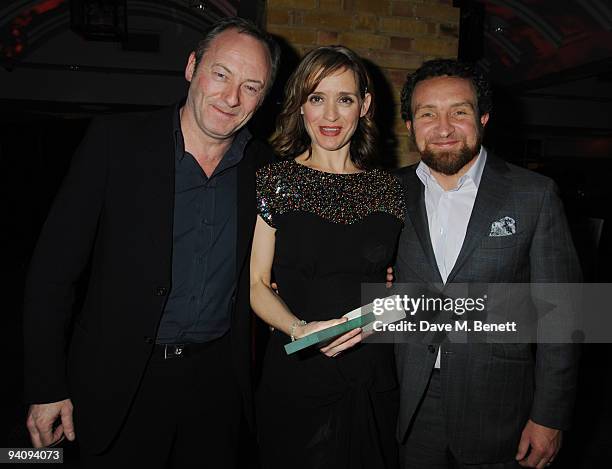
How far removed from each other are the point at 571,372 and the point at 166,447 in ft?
5.28

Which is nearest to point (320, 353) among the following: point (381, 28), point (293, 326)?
point (293, 326)

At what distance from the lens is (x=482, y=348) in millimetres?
1775

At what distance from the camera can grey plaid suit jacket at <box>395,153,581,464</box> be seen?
175 centimetres

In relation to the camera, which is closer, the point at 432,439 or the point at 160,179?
the point at 160,179

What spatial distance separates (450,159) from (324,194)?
0.54 meters

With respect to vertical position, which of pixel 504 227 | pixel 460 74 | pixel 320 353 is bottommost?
pixel 320 353

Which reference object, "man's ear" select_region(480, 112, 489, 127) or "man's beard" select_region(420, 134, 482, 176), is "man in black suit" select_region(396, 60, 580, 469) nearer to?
"man's beard" select_region(420, 134, 482, 176)

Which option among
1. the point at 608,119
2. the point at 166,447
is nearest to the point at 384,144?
the point at 166,447

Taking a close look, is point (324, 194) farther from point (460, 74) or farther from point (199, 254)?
point (460, 74)

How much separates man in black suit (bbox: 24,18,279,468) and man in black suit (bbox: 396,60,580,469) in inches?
27.8

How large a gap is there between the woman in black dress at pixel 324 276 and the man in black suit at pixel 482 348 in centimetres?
12

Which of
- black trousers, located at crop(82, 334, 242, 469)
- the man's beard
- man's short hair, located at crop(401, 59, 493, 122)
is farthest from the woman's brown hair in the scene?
black trousers, located at crop(82, 334, 242, 469)

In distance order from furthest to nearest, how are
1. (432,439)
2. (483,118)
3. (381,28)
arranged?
(381,28)
(483,118)
(432,439)

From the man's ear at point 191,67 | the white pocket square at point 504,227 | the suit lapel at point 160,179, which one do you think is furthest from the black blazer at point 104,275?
the white pocket square at point 504,227
